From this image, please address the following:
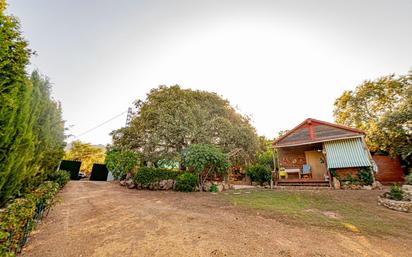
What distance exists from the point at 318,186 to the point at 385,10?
11.1 m

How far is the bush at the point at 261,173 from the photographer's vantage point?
13078 millimetres

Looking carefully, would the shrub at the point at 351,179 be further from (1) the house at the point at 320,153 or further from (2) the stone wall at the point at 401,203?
(2) the stone wall at the point at 401,203

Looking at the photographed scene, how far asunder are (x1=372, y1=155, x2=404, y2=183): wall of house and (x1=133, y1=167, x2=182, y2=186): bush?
1762 centimetres

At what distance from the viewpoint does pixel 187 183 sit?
1012 cm

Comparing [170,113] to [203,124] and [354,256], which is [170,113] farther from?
[354,256]

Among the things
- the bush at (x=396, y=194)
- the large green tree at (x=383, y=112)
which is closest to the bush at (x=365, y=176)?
the bush at (x=396, y=194)

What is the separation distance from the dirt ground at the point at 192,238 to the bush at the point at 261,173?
870 centimetres

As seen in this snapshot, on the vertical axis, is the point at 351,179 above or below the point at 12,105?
below

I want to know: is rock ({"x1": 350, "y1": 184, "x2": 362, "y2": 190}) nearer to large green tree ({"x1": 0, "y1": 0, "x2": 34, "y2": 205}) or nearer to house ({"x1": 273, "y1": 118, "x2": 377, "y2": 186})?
house ({"x1": 273, "y1": 118, "x2": 377, "y2": 186})

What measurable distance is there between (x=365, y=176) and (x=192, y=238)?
1240 cm

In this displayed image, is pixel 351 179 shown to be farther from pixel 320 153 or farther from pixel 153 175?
pixel 153 175

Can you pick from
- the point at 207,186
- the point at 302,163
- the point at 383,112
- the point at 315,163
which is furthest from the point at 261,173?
the point at 383,112

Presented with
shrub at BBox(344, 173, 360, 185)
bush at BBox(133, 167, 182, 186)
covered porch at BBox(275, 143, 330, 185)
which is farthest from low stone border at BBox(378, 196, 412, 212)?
bush at BBox(133, 167, 182, 186)

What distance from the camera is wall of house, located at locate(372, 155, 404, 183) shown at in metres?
13.7
